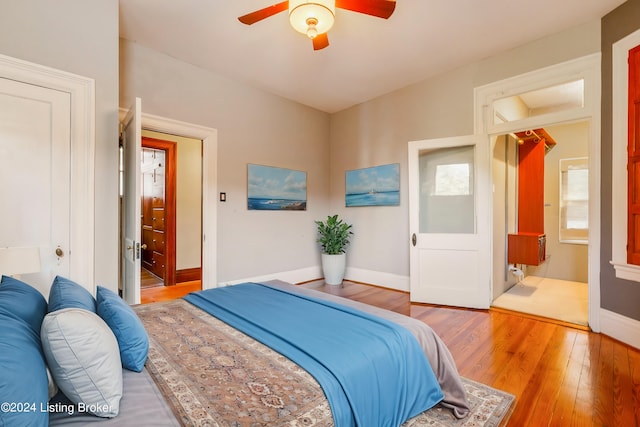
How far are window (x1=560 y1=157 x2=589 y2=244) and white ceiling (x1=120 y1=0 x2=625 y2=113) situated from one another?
9.71 feet

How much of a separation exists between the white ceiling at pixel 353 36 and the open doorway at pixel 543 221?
4.17 ft

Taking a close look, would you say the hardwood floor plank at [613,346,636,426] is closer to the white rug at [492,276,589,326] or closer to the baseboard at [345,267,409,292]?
the white rug at [492,276,589,326]

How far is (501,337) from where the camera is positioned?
2.72 m

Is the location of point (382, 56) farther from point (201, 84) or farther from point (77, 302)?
point (77, 302)

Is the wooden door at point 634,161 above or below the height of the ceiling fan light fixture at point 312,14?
below

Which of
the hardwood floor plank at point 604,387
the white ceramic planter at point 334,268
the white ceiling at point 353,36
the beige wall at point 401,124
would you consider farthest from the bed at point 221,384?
the white ceramic planter at point 334,268

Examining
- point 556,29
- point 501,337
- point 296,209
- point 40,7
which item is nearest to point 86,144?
point 40,7

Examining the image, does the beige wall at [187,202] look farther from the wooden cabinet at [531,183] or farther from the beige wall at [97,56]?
the wooden cabinet at [531,183]

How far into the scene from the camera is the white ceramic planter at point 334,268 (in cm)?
474

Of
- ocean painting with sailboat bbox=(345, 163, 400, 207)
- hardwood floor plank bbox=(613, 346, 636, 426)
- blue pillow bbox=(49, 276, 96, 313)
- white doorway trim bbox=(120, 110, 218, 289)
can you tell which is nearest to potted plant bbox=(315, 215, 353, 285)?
ocean painting with sailboat bbox=(345, 163, 400, 207)

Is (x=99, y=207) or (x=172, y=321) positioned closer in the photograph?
(x=172, y=321)

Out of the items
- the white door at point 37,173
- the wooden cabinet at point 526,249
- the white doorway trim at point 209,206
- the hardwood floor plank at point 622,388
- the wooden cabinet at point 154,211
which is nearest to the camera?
the hardwood floor plank at point 622,388

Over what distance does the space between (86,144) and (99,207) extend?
0.50 meters

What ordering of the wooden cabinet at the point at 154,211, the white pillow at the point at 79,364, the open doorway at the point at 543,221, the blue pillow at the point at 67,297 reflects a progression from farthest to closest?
the wooden cabinet at the point at 154,211, the open doorway at the point at 543,221, the blue pillow at the point at 67,297, the white pillow at the point at 79,364
